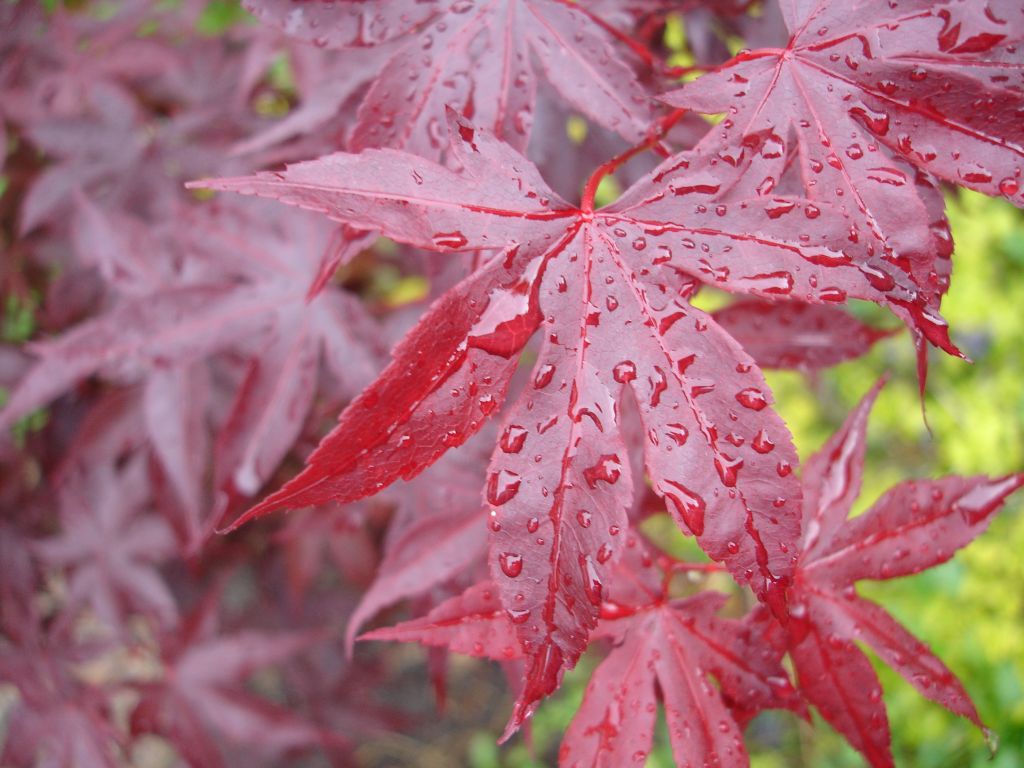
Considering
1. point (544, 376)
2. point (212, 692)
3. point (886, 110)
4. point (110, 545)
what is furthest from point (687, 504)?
point (110, 545)

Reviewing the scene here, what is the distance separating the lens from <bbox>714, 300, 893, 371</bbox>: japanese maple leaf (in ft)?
3.01

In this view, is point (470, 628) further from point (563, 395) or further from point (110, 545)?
point (110, 545)

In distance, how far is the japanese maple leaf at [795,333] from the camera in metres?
0.92

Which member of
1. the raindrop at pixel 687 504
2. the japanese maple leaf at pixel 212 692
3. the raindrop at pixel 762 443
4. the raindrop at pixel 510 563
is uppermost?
the raindrop at pixel 762 443

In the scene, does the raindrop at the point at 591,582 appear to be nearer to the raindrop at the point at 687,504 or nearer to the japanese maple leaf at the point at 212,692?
the raindrop at the point at 687,504

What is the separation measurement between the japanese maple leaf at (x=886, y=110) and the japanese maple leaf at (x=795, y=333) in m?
0.24

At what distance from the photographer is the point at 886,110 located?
67 centimetres

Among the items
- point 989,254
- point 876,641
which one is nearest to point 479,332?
point 876,641

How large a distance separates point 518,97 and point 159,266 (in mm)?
743

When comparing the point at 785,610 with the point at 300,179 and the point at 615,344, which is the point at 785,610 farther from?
the point at 300,179

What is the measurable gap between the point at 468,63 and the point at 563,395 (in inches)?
15.3

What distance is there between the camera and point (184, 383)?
4.04 feet

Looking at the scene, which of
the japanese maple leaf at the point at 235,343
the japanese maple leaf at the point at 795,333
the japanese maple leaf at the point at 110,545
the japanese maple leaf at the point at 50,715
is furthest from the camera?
the japanese maple leaf at the point at 110,545

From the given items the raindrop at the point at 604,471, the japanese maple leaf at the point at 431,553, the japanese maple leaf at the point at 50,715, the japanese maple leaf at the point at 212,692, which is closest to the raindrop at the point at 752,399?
the raindrop at the point at 604,471
